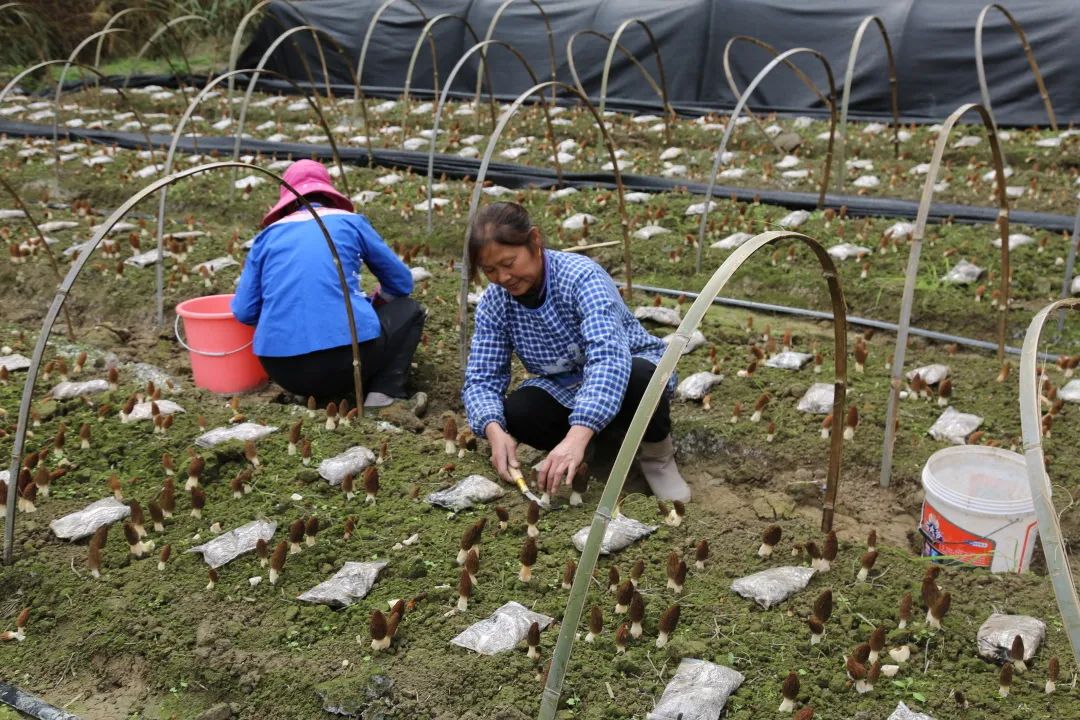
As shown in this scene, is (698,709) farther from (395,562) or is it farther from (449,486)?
(449,486)

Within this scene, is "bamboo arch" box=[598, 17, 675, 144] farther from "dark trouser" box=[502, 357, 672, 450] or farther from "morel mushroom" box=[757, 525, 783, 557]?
"morel mushroom" box=[757, 525, 783, 557]

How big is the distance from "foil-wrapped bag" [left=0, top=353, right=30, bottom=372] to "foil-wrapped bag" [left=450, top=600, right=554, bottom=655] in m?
3.18

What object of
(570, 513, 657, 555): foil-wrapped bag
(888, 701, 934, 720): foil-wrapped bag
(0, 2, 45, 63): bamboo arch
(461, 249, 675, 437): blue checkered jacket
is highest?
(0, 2, 45, 63): bamboo arch

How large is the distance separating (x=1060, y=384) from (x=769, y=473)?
1.58 m

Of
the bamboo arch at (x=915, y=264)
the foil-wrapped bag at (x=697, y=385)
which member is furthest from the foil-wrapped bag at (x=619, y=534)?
→ the foil-wrapped bag at (x=697, y=385)

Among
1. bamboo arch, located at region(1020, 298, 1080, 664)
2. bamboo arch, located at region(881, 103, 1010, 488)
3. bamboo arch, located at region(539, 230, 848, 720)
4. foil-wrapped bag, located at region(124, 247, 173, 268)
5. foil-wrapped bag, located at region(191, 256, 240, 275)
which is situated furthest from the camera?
foil-wrapped bag, located at region(124, 247, 173, 268)

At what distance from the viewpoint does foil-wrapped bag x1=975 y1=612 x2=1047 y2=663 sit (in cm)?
258

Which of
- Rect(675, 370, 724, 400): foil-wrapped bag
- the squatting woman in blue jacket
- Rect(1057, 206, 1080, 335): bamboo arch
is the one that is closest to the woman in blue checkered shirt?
Rect(675, 370, 724, 400): foil-wrapped bag

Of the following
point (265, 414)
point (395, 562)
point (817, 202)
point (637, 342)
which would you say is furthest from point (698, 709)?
point (817, 202)

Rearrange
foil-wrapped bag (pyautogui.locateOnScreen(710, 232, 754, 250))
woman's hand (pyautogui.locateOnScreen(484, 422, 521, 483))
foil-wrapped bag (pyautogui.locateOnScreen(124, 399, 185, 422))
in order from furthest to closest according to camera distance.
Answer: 1. foil-wrapped bag (pyautogui.locateOnScreen(710, 232, 754, 250))
2. foil-wrapped bag (pyautogui.locateOnScreen(124, 399, 185, 422))
3. woman's hand (pyautogui.locateOnScreen(484, 422, 521, 483))

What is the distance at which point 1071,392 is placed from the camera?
437 centimetres

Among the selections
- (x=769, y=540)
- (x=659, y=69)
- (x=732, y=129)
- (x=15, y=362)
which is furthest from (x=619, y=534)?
(x=659, y=69)

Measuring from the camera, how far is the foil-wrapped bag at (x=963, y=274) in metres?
5.78

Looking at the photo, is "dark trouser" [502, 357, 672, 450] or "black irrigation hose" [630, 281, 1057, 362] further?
"black irrigation hose" [630, 281, 1057, 362]
